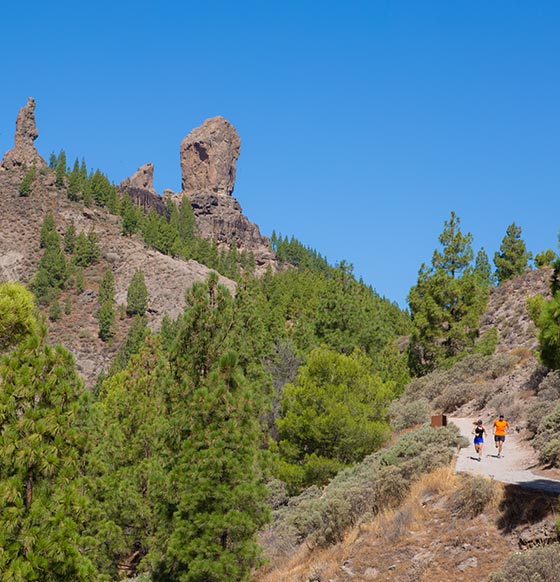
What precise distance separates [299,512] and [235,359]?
6.11 m

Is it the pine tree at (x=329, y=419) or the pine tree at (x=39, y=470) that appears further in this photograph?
the pine tree at (x=329, y=419)

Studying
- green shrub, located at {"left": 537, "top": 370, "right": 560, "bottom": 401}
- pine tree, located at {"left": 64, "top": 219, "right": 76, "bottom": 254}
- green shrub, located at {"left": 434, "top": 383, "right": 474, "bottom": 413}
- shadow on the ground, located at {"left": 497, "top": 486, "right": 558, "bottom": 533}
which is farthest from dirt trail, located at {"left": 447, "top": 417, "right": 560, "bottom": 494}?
pine tree, located at {"left": 64, "top": 219, "right": 76, "bottom": 254}

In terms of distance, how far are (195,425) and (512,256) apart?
6595cm

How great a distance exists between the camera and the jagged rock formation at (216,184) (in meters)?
169

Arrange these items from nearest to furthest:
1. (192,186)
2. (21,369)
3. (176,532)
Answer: (21,369) < (176,532) < (192,186)

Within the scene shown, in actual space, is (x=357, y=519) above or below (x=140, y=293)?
below

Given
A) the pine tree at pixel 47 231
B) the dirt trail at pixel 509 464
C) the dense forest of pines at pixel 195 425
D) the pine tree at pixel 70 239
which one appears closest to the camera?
the dense forest of pines at pixel 195 425

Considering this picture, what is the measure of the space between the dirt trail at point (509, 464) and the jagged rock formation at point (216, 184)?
145 metres

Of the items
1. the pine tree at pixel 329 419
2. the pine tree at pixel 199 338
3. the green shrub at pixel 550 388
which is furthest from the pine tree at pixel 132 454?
the green shrub at pixel 550 388

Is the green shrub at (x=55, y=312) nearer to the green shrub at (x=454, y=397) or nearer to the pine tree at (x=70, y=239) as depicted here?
the pine tree at (x=70, y=239)

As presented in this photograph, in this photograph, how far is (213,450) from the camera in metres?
14.2

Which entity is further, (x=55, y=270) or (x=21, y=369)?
(x=55, y=270)

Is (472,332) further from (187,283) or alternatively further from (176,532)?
(187,283)

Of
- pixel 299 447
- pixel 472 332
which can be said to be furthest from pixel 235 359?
pixel 472 332
